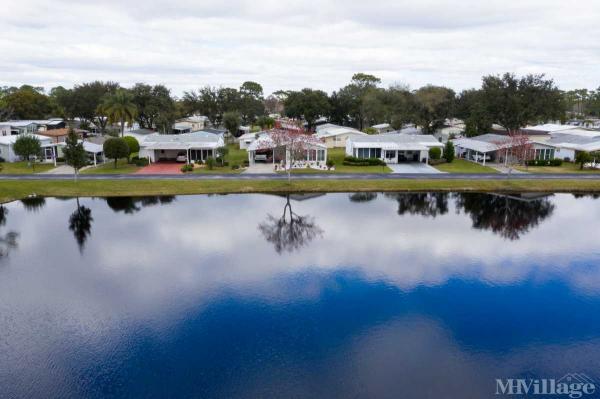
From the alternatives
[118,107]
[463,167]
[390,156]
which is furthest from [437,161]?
[118,107]

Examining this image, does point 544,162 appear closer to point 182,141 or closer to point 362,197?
point 362,197

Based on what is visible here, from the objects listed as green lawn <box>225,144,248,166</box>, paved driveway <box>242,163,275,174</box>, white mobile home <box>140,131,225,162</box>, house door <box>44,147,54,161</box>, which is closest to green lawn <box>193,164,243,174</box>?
paved driveway <box>242,163,275,174</box>

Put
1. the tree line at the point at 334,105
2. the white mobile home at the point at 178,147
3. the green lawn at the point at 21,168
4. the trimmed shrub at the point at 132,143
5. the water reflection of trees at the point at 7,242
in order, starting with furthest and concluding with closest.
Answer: the tree line at the point at 334,105
the trimmed shrub at the point at 132,143
the white mobile home at the point at 178,147
the green lawn at the point at 21,168
the water reflection of trees at the point at 7,242

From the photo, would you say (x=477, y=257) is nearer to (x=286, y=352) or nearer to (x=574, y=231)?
(x=574, y=231)

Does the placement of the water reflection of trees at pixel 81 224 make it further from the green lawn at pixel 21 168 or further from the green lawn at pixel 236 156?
the green lawn at pixel 236 156

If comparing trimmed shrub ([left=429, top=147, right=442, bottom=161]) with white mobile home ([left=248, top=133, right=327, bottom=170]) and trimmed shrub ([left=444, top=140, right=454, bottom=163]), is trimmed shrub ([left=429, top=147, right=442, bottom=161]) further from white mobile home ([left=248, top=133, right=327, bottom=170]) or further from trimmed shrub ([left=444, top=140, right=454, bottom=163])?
white mobile home ([left=248, top=133, right=327, bottom=170])

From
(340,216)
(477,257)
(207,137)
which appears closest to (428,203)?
(340,216)

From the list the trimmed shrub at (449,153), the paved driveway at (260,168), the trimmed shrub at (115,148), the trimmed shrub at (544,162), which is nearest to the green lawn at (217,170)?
the paved driveway at (260,168)
